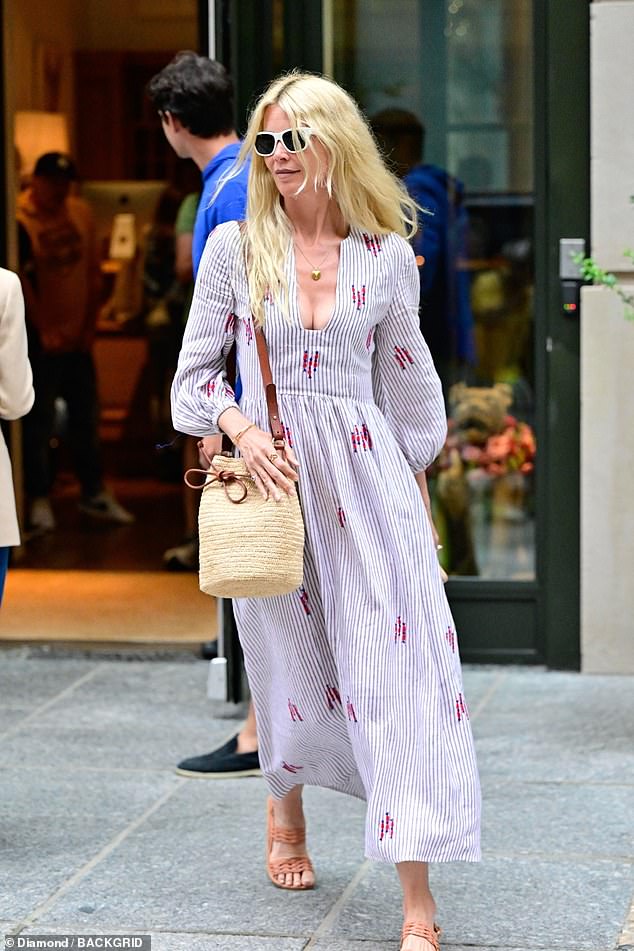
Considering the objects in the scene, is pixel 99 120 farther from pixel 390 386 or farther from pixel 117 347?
pixel 390 386

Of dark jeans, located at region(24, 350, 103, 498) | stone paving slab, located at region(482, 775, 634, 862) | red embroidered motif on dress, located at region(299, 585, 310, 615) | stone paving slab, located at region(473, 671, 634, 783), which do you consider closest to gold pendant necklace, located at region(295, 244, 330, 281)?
red embroidered motif on dress, located at region(299, 585, 310, 615)

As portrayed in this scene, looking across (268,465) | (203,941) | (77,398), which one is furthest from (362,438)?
(77,398)

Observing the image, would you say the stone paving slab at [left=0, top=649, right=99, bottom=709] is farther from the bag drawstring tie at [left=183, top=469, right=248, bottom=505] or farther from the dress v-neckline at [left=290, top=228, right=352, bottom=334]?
the dress v-neckline at [left=290, top=228, right=352, bottom=334]

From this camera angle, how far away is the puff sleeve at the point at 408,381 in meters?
3.91

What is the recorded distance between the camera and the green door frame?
6191mm

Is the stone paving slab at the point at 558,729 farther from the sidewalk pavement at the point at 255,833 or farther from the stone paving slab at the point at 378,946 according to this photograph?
the stone paving slab at the point at 378,946

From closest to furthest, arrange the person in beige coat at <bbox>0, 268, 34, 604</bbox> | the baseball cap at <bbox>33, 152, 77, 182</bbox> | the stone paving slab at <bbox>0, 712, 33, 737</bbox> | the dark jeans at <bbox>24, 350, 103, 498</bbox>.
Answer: the person in beige coat at <bbox>0, 268, 34, 604</bbox>, the stone paving slab at <bbox>0, 712, 33, 737</bbox>, the baseball cap at <bbox>33, 152, 77, 182</bbox>, the dark jeans at <bbox>24, 350, 103, 498</bbox>

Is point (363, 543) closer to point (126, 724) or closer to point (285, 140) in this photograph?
point (285, 140)

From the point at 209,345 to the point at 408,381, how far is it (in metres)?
0.48

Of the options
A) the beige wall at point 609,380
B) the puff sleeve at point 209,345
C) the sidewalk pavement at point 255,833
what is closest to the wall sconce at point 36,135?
the sidewalk pavement at point 255,833

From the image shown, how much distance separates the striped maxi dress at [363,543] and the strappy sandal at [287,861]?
1.03ft

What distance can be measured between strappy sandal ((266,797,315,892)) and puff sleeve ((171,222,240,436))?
3.48ft

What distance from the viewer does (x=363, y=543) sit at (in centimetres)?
376

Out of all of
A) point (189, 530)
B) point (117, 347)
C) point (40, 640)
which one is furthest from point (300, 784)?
point (117, 347)
